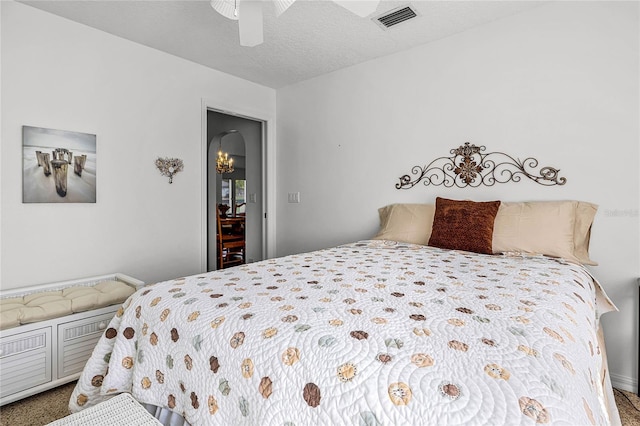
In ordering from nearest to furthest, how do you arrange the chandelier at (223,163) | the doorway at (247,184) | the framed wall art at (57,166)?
the framed wall art at (57,166) → the doorway at (247,184) → the chandelier at (223,163)

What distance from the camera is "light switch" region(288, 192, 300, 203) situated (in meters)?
3.92

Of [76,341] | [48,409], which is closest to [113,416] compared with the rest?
[48,409]

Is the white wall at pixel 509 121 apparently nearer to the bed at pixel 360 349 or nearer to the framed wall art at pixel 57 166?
the bed at pixel 360 349

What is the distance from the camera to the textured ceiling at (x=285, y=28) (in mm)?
2367

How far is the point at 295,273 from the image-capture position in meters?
1.67

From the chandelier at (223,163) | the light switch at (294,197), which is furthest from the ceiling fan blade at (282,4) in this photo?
the chandelier at (223,163)

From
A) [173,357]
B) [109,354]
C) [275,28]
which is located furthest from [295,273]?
[275,28]

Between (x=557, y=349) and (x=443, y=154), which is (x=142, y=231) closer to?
(x=443, y=154)

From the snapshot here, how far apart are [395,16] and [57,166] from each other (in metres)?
2.69

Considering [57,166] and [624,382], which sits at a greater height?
[57,166]

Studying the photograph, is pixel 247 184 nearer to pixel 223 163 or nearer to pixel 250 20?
pixel 223 163

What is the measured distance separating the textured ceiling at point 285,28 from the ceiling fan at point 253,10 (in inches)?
20.8

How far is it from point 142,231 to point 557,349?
3036 mm

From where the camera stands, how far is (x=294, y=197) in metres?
3.96
